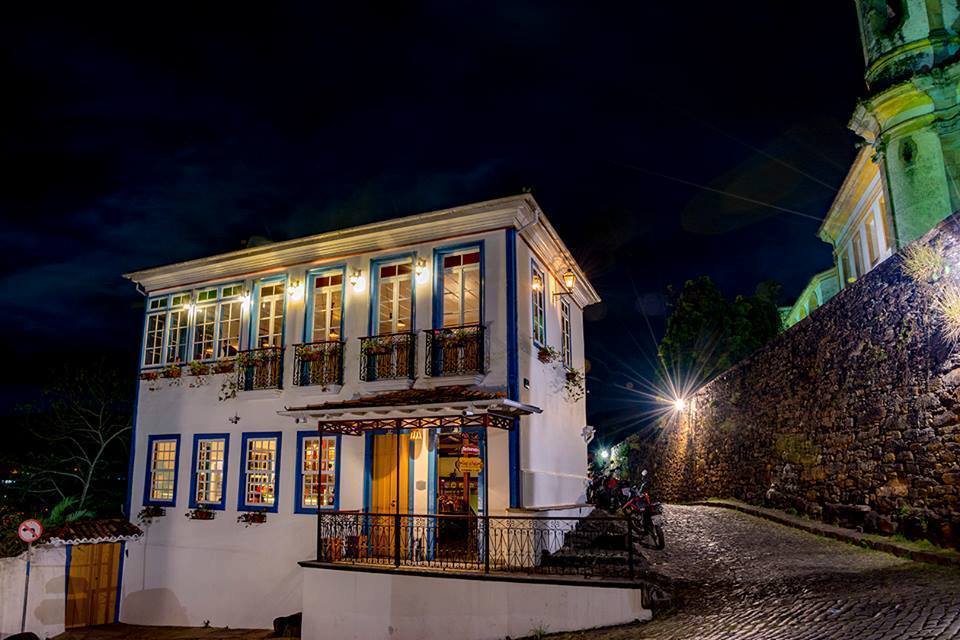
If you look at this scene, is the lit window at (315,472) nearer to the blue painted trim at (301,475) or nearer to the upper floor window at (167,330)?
the blue painted trim at (301,475)

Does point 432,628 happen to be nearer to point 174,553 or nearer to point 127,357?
point 174,553

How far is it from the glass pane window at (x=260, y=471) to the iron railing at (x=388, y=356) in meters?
2.79

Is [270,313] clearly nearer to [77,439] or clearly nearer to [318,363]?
[318,363]

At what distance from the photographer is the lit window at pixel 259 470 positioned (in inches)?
544

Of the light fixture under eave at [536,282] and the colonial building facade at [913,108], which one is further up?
the colonial building facade at [913,108]

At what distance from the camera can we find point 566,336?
52.6ft

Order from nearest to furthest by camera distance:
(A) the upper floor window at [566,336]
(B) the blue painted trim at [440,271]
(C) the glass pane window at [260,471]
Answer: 1. (B) the blue painted trim at [440,271]
2. (C) the glass pane window at [260,471]
3. (A) the upper floor window at [566,336]

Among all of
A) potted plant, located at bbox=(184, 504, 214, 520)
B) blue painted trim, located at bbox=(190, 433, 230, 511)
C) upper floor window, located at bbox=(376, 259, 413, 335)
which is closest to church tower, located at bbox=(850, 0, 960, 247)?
upper floor window, located at bbox=(376, 259, 413, 335)

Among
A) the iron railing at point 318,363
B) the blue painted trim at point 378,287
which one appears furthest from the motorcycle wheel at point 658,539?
the iron railing at point 318,363

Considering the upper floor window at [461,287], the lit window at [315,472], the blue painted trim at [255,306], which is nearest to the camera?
the upper floor window at [461,287]

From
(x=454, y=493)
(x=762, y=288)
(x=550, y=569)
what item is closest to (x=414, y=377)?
(x=454, y=493)

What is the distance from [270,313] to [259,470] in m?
3.49

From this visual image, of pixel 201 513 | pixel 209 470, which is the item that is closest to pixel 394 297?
pixel 209 470

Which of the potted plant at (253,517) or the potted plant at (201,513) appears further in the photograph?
the potted plant at (201,513)
